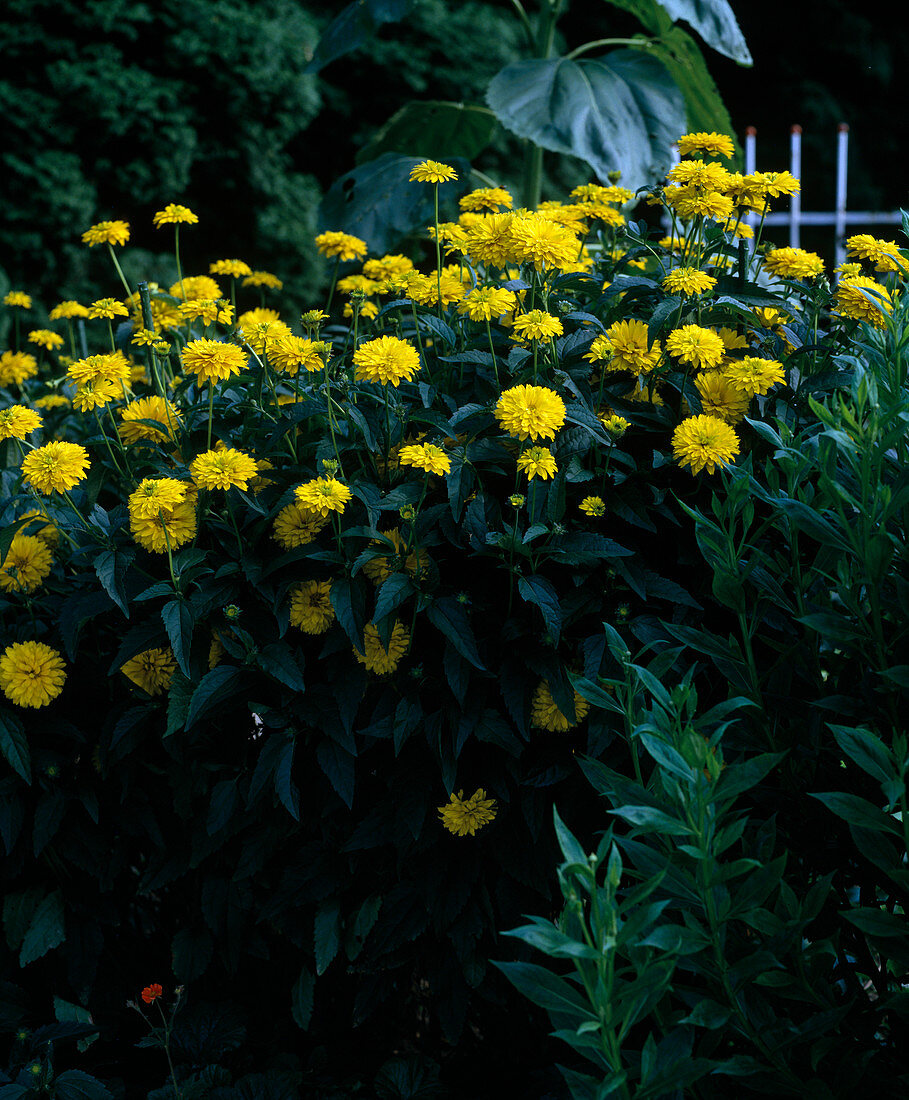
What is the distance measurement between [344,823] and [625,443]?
2.63 feet

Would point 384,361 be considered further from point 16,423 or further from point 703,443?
point 16,423

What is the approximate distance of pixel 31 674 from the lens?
1.64m

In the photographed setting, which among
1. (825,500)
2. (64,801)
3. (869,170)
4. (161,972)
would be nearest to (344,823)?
(64,801)

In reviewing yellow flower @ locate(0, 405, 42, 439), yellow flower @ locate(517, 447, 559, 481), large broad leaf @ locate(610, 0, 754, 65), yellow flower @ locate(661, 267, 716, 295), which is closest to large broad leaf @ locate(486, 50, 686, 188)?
large broad leaf @ locate(610, 0, 754, 65)

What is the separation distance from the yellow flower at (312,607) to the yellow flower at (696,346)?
2.16ft

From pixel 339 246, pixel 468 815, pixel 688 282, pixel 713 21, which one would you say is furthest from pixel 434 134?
pixel 468 815

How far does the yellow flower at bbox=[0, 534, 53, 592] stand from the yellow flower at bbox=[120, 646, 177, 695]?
231 mm

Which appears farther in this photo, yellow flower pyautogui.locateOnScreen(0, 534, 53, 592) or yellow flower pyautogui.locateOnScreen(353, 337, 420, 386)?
yellow flower pyautogui.locateOnScreen(0, 534, 53, 592)

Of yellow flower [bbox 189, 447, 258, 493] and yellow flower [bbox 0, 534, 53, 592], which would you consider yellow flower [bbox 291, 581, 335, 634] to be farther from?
yellow flower [bbox 0, 534, 53, 592]

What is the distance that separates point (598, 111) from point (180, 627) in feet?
7.21

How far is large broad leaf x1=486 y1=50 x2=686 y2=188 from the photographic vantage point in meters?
2.93

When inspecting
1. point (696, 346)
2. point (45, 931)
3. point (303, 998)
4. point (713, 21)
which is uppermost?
point (713, 21)

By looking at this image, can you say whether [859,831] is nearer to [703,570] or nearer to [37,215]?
[703,570]

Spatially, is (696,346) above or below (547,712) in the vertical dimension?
above
